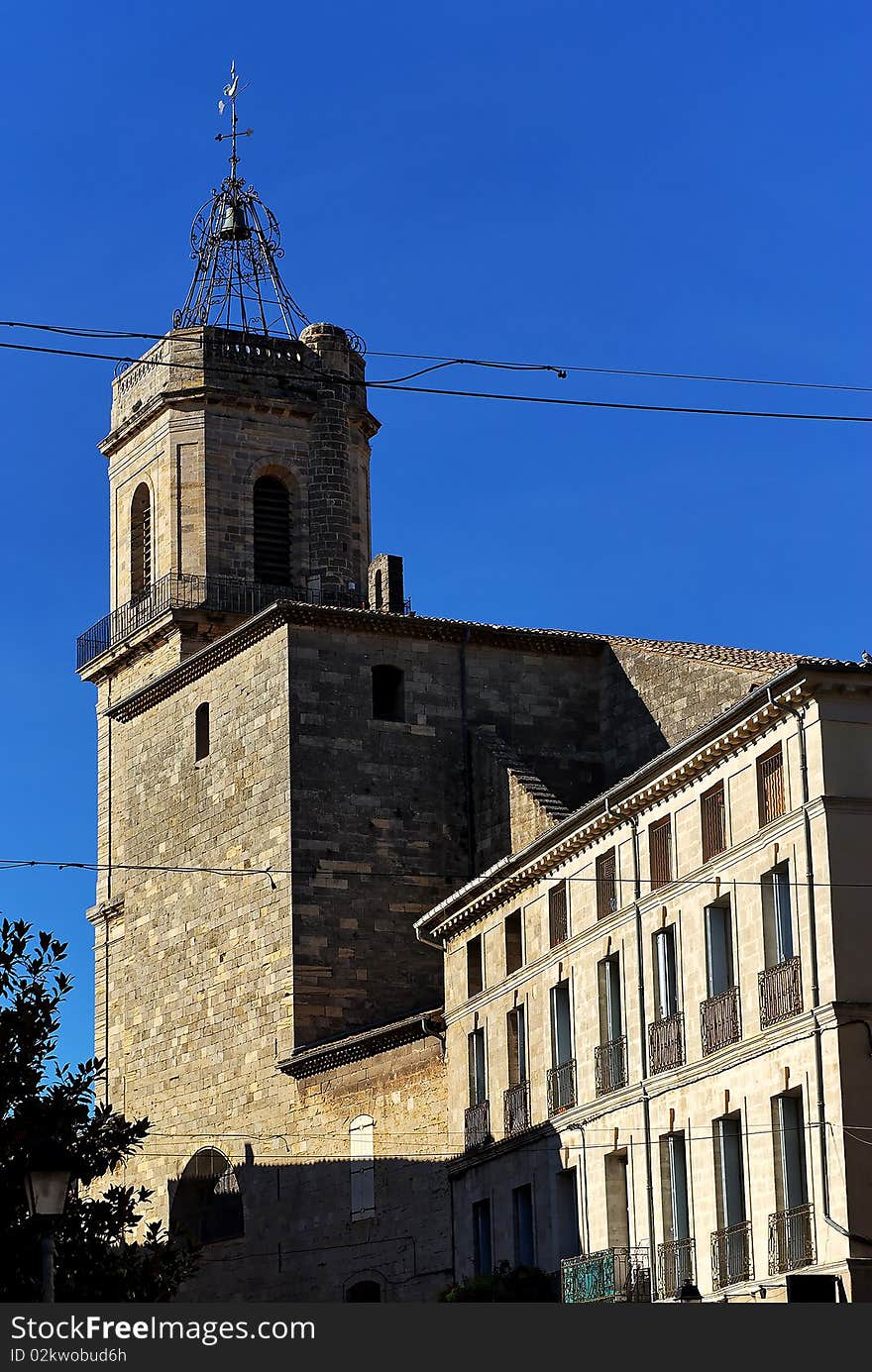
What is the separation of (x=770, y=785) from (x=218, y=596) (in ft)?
70.7

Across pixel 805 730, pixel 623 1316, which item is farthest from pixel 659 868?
pixel 623 1316

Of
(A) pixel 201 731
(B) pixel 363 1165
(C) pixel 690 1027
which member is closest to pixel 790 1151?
(C) pixel 690 1027

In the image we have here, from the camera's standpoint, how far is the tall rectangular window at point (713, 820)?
32375 millimetres

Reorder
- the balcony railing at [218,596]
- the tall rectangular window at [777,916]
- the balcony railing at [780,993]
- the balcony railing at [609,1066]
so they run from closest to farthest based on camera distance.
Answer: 1. the balcony railing at [780,993]
2. the tall rectangular window at [777,916]
3. the balcony railing at [609,1066]
4. the balcony railing at [218,596]

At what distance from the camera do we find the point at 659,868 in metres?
34.1

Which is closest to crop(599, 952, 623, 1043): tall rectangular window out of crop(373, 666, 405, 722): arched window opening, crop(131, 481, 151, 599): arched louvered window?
crop(373, 666, 405, 722): arched window opening

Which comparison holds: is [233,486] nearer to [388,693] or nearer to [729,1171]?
[388,693]

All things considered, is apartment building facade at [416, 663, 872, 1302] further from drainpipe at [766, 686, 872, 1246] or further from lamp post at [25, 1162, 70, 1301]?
lamp post at [25, 1162, 70, 1301]

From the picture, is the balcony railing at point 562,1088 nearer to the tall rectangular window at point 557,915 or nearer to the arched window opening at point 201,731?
the tall rectangular window at point 557,915

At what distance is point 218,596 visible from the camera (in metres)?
51.0

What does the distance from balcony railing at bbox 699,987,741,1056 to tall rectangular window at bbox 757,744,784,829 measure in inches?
84.5

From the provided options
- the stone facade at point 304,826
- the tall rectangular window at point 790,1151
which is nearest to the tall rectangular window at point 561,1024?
the stone facade at point 304,826

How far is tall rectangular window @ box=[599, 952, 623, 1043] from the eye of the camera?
115 feet

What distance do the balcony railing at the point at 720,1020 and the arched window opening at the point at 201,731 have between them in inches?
693
